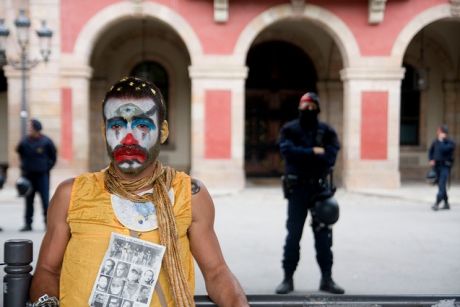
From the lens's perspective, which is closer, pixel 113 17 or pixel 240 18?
pixel 113 17

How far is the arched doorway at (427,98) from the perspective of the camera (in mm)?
17438

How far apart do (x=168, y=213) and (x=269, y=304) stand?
800 millimetres

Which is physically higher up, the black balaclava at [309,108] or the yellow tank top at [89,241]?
the black balaclava at [309,108]

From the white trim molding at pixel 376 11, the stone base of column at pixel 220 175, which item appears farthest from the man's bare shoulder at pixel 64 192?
the white trim molding at pixel 376 11

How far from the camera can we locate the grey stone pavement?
5.31 metres

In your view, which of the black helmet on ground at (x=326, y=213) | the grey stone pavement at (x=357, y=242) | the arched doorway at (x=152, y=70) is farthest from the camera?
the arched doorway at (x=152, y=70)

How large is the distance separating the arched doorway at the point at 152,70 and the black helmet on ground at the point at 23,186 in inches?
360

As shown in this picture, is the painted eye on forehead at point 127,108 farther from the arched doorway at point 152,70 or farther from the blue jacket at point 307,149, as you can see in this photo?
the arched doorway at point 152,70

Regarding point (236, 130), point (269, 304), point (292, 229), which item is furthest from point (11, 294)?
point (236, 130)

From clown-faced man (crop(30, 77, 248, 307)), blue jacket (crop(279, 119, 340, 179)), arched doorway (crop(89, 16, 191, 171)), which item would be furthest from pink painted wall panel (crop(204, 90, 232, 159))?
clown-faced man (crop(30, 77, 248, 307))

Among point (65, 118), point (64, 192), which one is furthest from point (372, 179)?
point (64, 192)

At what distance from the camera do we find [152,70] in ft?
57.9

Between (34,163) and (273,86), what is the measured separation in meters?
10.9

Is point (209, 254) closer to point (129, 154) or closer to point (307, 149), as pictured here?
point (129, 154)
